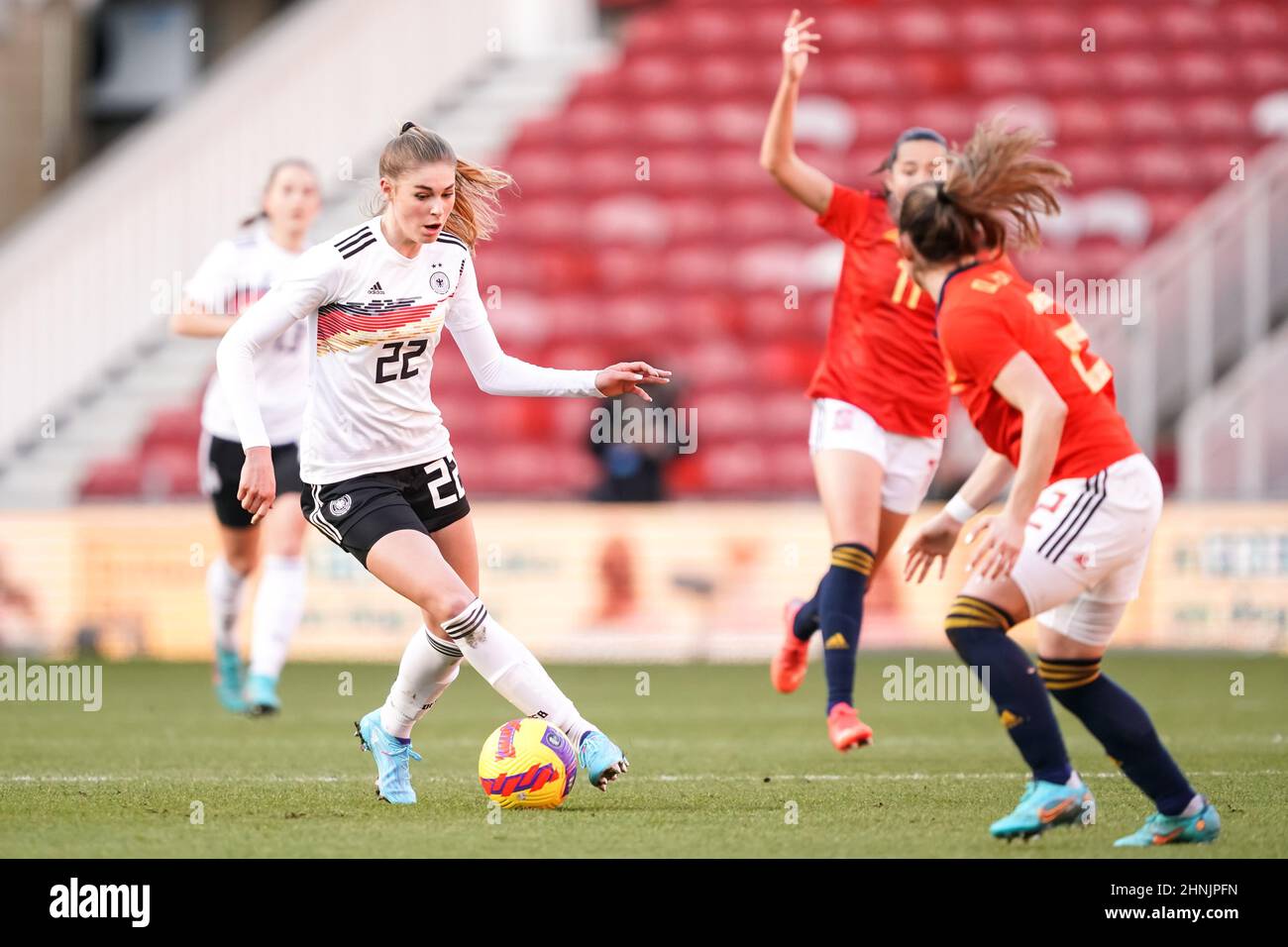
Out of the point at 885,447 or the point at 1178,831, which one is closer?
the point at 1178,831

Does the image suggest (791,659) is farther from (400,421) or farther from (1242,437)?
(1242,437)

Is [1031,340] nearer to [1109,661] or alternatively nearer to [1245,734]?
[1245,734]

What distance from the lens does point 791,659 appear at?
25.7ft

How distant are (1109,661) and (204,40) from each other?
14.0m

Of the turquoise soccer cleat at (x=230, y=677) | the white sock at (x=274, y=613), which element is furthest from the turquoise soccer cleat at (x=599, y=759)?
the turquoise soccer cleat at (x=230, y=677)

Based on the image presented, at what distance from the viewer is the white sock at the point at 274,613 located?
894cm

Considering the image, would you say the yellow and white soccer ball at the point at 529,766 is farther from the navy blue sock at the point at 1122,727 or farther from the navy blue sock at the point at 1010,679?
the navy blue sock at the point at 1122,727

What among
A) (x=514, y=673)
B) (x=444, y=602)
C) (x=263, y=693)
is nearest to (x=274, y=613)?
(x=263, y=693)

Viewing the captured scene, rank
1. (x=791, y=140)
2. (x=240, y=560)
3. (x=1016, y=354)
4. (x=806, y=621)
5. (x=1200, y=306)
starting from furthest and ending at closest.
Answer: (x=1200, y=306) < (x=240, y=560) < (x=806, y=621) < (x=791, y=140) < (x=1016, y=354)

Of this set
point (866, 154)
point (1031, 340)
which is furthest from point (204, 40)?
point (1031, 340)

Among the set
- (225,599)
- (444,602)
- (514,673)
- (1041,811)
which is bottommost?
(1041,811)

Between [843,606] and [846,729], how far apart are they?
0.76m

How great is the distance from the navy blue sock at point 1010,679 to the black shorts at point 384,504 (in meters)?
1.73

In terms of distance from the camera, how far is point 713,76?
19328mm
